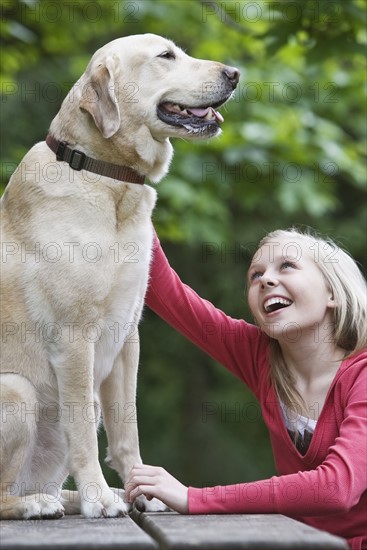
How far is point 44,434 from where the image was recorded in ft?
10.1

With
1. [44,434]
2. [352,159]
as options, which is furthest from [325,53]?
[44,434]

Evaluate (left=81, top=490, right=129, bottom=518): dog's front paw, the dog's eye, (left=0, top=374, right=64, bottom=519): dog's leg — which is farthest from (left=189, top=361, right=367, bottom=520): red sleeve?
the dog's eye

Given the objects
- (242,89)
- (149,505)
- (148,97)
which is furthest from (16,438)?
(242,89)

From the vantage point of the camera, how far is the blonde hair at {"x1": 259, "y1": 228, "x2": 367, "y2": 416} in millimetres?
3084

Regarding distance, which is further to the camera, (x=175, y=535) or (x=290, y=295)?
(x=290, y=295)

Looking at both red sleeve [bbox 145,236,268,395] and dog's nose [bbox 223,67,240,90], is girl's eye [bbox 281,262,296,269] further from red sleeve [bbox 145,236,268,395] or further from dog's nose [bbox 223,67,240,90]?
dog's nose [bbox 223,67,240,90]

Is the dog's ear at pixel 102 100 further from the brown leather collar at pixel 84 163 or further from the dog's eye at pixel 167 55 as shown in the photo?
the dog's eye at pixel 167 55

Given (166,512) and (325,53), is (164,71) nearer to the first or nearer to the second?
(166,512)

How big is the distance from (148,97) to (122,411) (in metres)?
1.13

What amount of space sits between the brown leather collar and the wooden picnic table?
3.90 feet

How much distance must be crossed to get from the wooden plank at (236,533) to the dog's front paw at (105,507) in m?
0.26

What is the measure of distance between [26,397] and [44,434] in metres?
0.24

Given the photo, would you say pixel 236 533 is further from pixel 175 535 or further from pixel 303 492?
pixel 303 492

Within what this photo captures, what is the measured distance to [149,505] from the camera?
2992 millimetres
